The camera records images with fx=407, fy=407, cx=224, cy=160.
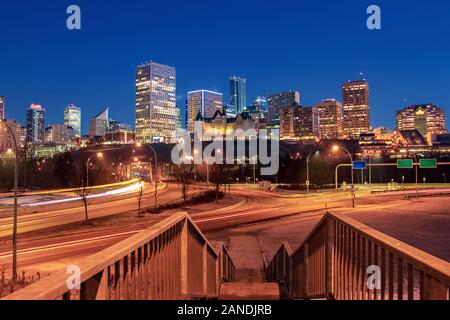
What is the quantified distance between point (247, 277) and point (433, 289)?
11.3 meters

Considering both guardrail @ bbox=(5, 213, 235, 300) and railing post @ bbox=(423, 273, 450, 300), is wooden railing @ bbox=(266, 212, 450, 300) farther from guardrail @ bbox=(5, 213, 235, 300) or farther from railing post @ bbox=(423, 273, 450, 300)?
guardrail @ bbox=(5, 213, 235, 300)

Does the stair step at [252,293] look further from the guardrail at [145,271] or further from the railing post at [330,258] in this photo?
the railing post at [330,258]

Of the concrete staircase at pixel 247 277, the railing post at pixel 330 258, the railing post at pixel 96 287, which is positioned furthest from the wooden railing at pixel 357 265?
the railing post at pixel 96 287

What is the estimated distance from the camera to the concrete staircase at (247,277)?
20.9 feet

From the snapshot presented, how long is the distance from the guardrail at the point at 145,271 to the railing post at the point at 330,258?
200cm

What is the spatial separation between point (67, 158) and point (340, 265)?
94227 mm

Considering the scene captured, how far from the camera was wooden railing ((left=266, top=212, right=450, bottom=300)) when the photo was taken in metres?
2.70

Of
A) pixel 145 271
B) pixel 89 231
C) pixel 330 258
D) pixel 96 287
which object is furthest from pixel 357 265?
pixel 89 231

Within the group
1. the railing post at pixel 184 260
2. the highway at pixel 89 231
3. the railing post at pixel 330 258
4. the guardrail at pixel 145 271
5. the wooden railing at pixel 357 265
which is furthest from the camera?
the highway at pixel 89 231

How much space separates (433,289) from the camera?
8.52 feet

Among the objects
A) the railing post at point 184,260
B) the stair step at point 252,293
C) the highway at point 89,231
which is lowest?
the highway at point 89,231

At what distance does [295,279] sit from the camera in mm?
8562

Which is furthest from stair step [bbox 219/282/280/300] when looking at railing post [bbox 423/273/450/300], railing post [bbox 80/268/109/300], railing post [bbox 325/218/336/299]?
railing post [bbox 423/273/450/300]
